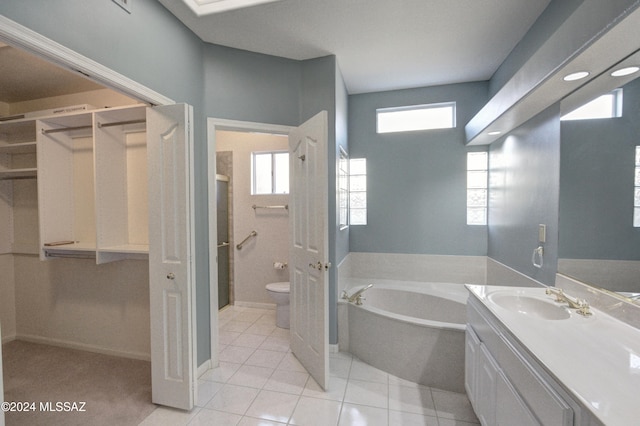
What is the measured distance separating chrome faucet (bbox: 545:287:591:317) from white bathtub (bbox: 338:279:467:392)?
67 cm

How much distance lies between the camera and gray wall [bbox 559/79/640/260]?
4.47ft

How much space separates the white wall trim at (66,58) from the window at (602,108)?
105 inches

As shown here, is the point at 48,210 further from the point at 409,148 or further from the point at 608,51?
the point at 608,51

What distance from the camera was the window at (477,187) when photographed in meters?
3.12

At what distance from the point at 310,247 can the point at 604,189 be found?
1849 millimetres

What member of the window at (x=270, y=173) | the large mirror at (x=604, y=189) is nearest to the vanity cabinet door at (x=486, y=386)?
the large mirror at (x=604, y=189)

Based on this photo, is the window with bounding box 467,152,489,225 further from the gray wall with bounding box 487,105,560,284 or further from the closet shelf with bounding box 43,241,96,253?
the closet shelf with bounding box 43,241,96,253

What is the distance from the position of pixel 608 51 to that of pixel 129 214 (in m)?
3.32

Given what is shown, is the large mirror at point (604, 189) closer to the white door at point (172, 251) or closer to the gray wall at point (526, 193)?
the gray wall at point (526, 193)

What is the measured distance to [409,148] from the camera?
3.28m

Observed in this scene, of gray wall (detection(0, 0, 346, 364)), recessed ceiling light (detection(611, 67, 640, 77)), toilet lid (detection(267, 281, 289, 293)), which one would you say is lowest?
toilet lid (detection(267, 281, 289, 293))

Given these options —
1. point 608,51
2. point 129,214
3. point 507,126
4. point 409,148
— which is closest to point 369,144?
point 409,148

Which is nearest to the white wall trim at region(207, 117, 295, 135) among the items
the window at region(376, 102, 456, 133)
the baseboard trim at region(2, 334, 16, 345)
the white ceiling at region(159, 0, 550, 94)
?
the white ceiling at region(159, 0, 550, 94)

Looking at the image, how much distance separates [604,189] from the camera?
4.93ft
